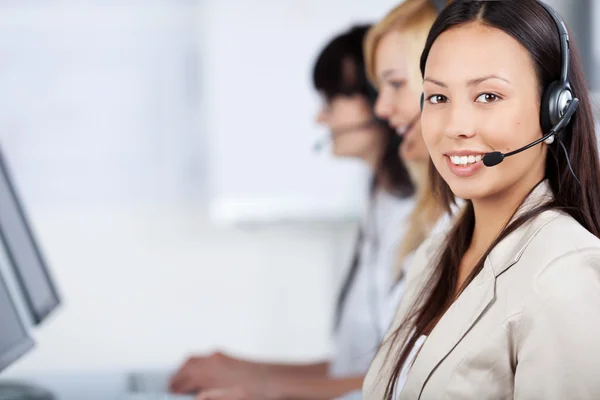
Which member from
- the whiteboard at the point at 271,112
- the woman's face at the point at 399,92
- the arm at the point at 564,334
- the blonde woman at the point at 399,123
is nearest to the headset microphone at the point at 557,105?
the arm at the point at 564,334

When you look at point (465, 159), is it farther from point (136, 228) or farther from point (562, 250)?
point (136, 228)

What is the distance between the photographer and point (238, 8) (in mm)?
2338

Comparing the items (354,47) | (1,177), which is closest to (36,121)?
(354,47)

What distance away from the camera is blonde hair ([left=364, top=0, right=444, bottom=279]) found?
3.62 feet

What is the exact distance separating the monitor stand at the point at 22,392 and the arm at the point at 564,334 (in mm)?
805

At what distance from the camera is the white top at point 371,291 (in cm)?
149

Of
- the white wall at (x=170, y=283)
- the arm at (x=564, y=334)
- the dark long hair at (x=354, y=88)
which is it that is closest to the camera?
the arm at (x=564, y=334)

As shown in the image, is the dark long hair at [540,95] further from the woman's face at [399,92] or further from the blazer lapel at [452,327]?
the woman's face at [399,92]

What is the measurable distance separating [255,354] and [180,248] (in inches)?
18.0

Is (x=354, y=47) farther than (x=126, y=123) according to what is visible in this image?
No

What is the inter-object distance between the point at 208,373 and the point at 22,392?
0.31 metres

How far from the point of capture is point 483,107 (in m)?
0.70

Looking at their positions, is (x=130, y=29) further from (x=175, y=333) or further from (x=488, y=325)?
(x=488, y=325)

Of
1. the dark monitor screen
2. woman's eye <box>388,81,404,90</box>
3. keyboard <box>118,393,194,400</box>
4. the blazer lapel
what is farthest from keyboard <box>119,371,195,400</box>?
woman's eye <box>388,81,404,90</box>
